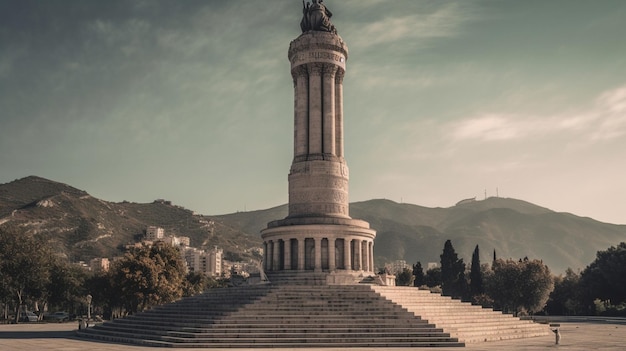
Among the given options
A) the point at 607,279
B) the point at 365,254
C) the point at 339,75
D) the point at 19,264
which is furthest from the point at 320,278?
the point at 607,279

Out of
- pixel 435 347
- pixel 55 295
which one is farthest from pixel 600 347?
pixel 55 295

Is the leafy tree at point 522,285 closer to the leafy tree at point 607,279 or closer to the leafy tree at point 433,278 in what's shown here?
the leafy tree at point 607,279

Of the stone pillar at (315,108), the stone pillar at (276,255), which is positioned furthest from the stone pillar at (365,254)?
the stone pillar at (315,108)

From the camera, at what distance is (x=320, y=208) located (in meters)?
50.4

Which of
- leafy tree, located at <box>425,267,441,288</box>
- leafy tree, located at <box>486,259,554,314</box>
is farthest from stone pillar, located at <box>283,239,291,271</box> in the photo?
leafy tree, located at <box>425,267,441,288</box>

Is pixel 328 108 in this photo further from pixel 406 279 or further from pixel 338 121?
pixel 406 279

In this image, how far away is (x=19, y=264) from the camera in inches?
2509

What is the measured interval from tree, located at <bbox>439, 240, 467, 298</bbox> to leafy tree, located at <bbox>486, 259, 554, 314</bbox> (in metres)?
15.3

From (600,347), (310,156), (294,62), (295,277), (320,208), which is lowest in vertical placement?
(600,347)

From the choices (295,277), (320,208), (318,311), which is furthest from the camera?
(320,208)

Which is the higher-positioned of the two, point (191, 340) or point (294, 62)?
point (294, 62)

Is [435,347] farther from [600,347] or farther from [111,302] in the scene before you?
[111,302]

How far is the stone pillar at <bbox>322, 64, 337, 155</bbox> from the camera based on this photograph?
5159 centimetres

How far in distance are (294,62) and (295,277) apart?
19.9 m
